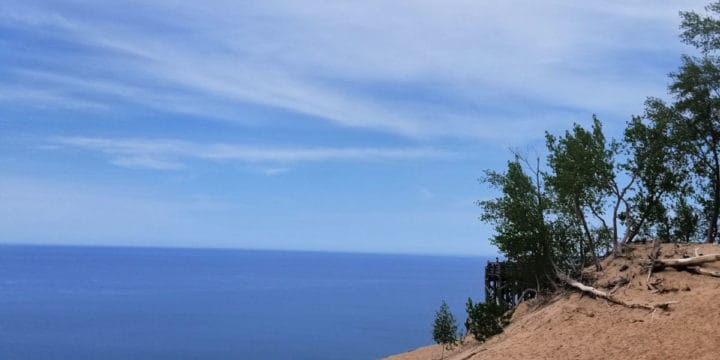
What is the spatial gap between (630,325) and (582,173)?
44.1 ft

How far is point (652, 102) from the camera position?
41.2 meters

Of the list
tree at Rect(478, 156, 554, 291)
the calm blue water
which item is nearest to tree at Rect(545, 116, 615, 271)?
tree at Rect(478, 156, 554, 291)

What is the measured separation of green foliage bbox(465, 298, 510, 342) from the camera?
3297 centimetres

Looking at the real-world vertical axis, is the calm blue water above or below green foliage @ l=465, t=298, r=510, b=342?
below

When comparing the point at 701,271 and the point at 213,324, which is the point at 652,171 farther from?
the point at 213,324

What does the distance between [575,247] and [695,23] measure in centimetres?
1469

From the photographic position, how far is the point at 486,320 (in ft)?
108

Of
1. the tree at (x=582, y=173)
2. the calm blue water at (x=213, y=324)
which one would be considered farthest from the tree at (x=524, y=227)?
the calm blue water at (x=213, y=324)

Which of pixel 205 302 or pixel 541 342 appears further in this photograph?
pixel 205 302

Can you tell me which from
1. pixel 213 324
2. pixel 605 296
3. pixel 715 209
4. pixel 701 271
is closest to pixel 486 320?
pixel 605 296

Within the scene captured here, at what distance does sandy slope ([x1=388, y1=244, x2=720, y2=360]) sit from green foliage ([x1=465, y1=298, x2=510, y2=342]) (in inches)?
45.5

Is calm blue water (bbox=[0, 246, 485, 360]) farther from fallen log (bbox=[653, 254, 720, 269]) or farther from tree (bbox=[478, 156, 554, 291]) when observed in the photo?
fallen log (bbox=[653, 254, 720, 269])

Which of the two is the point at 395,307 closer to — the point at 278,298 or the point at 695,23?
the point at 278,298

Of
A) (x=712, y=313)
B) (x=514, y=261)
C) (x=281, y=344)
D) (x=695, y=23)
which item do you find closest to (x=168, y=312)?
(x=281, y=344)
